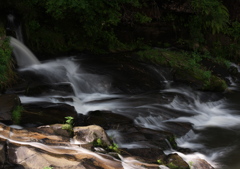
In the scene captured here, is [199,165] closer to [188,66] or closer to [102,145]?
[102,145]

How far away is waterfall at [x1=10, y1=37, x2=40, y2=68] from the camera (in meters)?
9.13

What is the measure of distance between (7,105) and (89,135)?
6.60 feet

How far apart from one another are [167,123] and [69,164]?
3.48m

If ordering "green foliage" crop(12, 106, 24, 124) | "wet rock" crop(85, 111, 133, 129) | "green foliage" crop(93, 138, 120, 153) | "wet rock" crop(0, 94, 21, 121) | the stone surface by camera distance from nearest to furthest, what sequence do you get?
"green foliage" crop(93, 138, 120, 153)
the stone surface
"wet rock" crop(0, 94, 21, 121)
"green foliage" crop(12, 106, 24, 124)
"wet rock" crop(85, 111, 133, 129)

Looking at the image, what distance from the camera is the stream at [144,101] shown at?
6.36 meters

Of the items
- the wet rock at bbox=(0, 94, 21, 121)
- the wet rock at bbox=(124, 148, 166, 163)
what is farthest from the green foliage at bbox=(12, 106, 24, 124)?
the wet rock at bbox=(124, 148, 166, 163)

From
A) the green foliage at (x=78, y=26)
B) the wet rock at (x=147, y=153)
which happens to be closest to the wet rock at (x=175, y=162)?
the wet rock at (x=147, y=153)

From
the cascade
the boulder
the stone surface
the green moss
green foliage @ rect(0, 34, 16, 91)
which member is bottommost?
the boulder

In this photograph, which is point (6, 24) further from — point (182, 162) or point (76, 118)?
point (182, 162)

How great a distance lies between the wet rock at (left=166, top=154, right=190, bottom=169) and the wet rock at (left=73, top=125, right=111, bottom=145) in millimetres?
1034

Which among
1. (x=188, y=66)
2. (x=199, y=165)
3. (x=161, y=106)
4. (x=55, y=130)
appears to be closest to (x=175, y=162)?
(x=199, y=165)

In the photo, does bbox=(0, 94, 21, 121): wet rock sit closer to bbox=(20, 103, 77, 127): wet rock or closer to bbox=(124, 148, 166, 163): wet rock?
bbox=(20, 103, 77, 127): wet rock

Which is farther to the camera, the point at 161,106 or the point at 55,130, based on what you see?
the point at 161,106

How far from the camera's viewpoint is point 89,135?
4.95m
